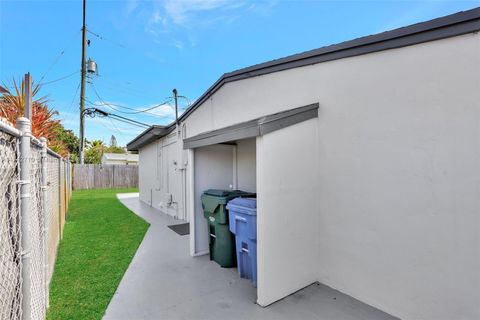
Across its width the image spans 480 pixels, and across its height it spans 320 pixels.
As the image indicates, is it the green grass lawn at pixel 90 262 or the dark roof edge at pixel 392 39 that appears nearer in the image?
the dark roof edge at pixel 392 39

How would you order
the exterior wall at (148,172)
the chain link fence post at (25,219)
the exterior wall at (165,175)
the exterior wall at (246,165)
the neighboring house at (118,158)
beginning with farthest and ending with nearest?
1. the neighboring house at (118,158)
2. the exterior wall at (148,172)
3. the exterior wall at (165,175)
4. the exterior wall at (246,165)
5. the chain link fence post at (25,219)

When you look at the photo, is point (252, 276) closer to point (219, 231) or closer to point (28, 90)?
point (219, 231)

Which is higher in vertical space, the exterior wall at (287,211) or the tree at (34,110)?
the tree at (34,110)

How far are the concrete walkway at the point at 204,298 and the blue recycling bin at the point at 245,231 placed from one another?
0.68 ft

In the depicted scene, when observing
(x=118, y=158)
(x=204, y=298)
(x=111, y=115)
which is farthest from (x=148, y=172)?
(x=118, y=158)

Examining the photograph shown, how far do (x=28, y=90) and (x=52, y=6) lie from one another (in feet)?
36.5

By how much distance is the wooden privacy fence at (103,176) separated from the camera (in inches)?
722

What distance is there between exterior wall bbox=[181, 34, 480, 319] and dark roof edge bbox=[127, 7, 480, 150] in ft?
0.27

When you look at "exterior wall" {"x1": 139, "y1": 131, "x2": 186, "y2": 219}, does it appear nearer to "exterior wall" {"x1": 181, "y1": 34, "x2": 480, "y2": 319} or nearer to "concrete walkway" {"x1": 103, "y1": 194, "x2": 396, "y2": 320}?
"concrete walkway" {"x1": 103, "y1": 194, "x2": 396, "y2": 320}

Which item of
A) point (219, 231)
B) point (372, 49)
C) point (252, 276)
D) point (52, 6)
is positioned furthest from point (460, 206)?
point (52, 6)

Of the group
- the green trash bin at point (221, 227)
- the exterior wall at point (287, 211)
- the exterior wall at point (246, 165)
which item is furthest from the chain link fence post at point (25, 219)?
the exterior wall at point (246, 165)

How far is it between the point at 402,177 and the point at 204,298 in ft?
9.73

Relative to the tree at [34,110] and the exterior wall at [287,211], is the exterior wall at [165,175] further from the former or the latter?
the exterior wall at [287,211]

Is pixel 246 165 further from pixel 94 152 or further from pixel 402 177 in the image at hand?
pixel 94 152
